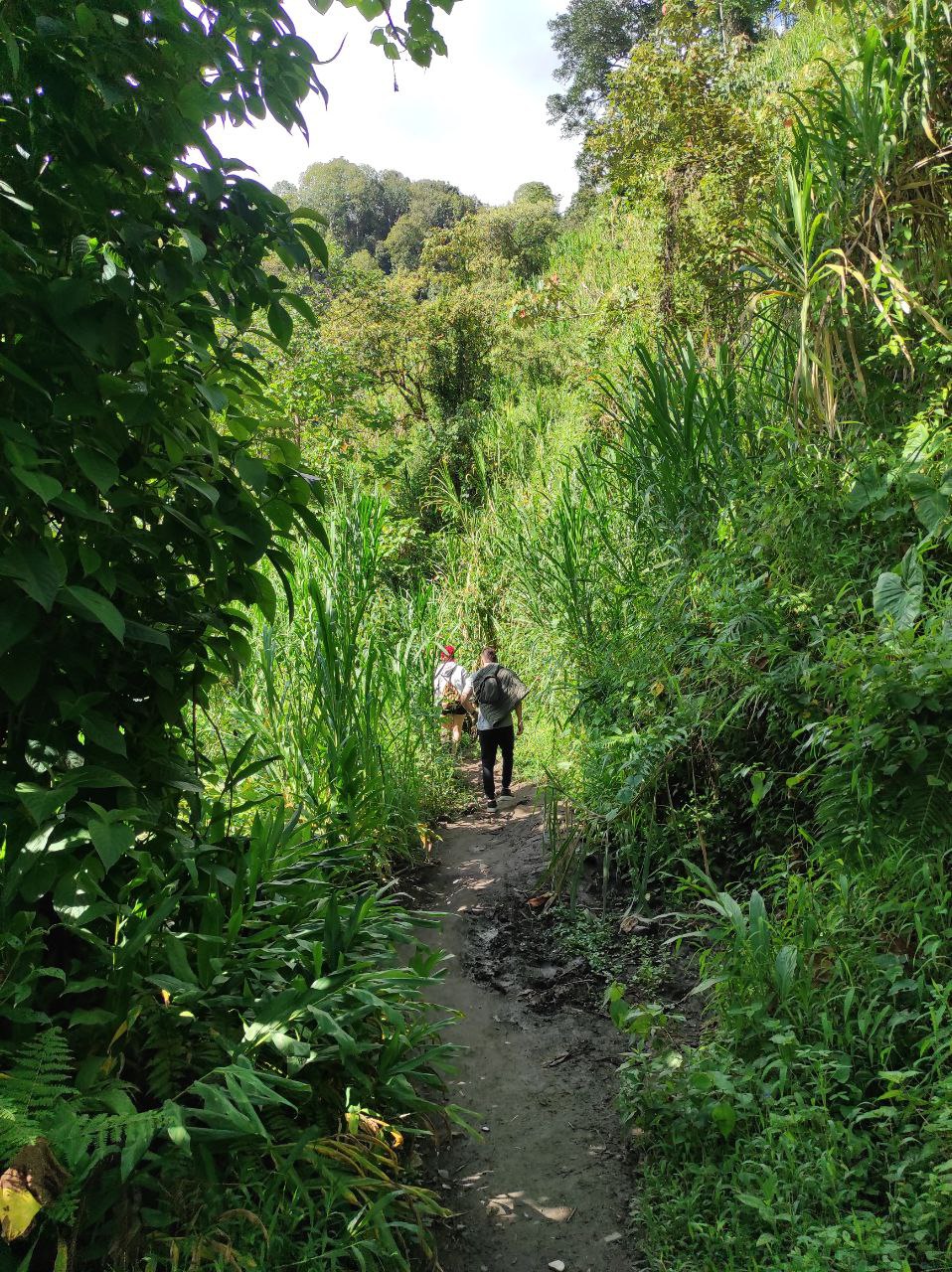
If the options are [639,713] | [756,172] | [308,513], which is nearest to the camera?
[308,513]

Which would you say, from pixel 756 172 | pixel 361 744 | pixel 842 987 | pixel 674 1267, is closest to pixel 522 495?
pixel 756 172

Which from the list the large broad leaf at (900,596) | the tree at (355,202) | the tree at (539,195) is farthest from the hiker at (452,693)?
the tree at (355,202)

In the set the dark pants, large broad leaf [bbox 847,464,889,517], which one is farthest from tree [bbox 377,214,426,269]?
large broad leaf [bbox 847,464,889,517]

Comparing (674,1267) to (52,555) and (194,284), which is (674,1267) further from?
(194,284)

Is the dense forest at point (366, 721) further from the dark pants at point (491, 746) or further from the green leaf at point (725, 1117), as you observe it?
the dark pants at point (491, 746)

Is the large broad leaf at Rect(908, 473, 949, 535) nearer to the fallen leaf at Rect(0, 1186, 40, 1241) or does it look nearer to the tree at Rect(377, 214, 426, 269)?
the fallen leaf at Rect(0, 1186, 40, 1241)

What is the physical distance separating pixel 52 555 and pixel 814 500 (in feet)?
11.5

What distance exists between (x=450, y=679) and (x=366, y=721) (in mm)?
2774

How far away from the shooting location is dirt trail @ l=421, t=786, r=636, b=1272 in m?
2.65

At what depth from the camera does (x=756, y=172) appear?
7.58 m

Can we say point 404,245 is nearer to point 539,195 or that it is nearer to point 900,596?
point 539,195

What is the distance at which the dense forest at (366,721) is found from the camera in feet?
5.89

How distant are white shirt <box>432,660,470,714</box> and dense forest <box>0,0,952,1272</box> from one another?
123 cm

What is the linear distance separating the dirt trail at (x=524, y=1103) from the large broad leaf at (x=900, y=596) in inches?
79.8
